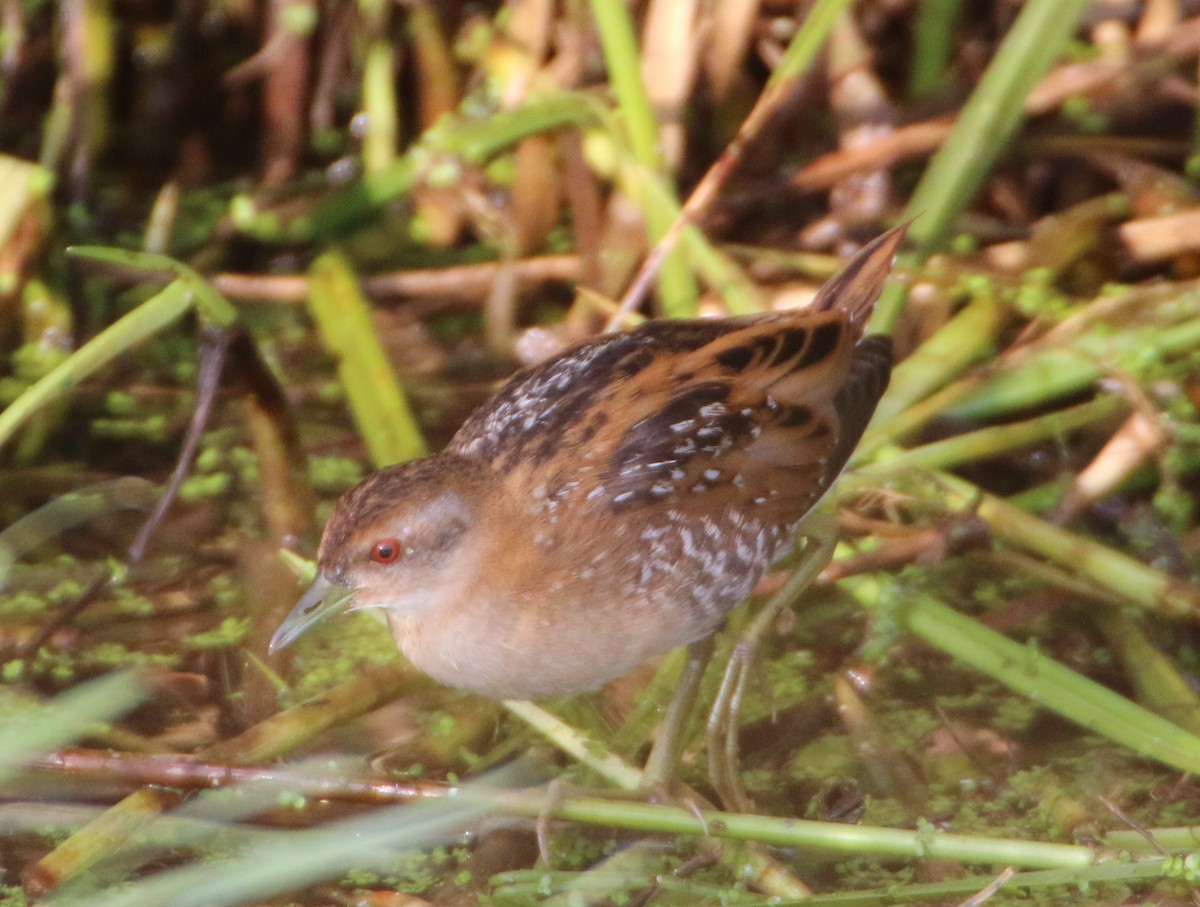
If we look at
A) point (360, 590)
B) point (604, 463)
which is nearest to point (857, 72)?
point (604, 463)

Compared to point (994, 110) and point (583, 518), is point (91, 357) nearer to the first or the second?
point (583, 518)

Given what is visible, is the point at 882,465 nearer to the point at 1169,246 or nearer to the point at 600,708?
the point at 600,708

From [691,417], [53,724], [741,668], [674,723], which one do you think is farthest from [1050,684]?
[53,724]

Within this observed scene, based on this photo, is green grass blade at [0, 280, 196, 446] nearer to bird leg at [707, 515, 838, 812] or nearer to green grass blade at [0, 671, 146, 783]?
green grass blade at [0, 671, 146, 783]

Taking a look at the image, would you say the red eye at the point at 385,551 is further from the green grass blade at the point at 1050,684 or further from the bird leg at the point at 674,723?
the green grass blade at the point at 1050,684

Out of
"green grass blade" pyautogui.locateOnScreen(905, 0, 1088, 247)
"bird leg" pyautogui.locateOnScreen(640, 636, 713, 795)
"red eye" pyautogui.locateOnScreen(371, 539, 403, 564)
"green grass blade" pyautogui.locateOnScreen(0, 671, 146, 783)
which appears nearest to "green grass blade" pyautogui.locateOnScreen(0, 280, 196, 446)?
"green grass blade" pyautogui.locateOnScreen(0, 671, 146, 783)
